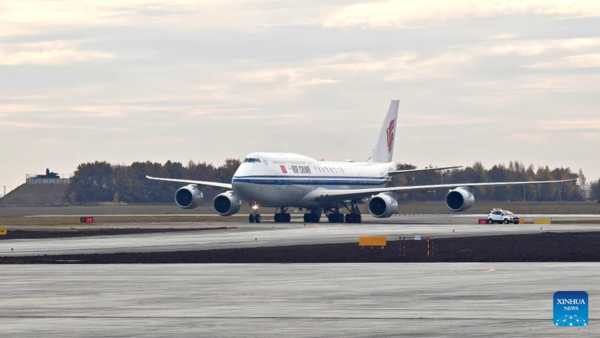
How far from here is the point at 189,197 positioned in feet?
302

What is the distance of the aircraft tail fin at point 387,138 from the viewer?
104375 millimetres

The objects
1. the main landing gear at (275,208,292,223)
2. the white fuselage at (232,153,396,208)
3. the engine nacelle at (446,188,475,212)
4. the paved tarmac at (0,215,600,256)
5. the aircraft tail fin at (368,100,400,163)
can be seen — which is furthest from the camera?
the aircraft tail fin at (368,100,400,163)

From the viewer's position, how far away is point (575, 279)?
96.8ft

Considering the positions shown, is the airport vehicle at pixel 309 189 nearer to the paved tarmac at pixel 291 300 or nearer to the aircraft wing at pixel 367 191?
the aircraft wing at pixel 367 191

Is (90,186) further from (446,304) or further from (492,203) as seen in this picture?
(446,304)

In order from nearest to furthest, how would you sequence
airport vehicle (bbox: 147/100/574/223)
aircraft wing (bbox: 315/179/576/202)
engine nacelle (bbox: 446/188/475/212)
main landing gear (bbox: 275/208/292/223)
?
airport vehicle (bbox: 147/100/574/223) < aircraft wing (bbox: 315/179/576/202) < engine nacelle (bbox: 446/188/475/212) < main landing gear (bbox: 275/208/292/223)

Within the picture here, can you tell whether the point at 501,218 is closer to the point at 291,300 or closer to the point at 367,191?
the point at 367,191

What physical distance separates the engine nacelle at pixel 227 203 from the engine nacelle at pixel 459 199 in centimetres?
1705

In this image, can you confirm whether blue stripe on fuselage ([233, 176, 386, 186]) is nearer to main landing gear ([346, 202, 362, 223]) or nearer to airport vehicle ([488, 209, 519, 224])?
main landing gear ([346, 202, 362, 223])

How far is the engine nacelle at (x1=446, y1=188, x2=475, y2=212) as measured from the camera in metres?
86.2

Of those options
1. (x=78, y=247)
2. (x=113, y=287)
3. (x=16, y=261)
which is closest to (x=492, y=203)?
(x=78, y=247)

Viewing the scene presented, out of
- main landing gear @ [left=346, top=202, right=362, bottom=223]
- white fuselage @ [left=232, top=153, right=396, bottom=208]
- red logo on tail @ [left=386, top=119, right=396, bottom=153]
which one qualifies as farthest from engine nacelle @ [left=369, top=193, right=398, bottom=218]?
red logo on tail @ [left=386, top=119, right=396, bottom=153]

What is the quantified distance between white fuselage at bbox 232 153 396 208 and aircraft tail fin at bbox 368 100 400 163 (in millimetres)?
7631

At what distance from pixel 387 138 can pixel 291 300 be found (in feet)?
269
